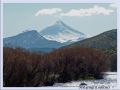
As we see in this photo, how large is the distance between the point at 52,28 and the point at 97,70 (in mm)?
527

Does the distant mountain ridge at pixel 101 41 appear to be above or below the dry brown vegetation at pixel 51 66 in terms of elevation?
above

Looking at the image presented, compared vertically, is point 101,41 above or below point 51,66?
above

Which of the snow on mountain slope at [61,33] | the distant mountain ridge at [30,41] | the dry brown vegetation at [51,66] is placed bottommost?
the dry brown vegetation at [51,66]

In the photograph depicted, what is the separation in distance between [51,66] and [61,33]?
11.7 inches

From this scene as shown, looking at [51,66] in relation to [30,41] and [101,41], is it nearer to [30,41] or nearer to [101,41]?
[30,41]

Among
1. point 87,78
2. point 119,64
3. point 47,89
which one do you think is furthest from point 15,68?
point 119,64

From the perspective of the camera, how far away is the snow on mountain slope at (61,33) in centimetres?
402

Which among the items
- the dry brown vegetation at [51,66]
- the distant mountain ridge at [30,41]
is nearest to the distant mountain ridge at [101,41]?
the dry brown vegetation at [51,66]

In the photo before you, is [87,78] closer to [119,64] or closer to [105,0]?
[119,64]

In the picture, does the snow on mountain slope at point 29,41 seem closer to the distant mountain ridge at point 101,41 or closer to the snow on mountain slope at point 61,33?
the snow on mountain slope at point 61,33

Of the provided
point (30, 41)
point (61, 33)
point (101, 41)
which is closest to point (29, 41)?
point (30, 41)

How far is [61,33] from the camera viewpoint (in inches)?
160

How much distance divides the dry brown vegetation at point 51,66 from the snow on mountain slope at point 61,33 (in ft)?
0.31

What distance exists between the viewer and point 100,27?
4035 mm
